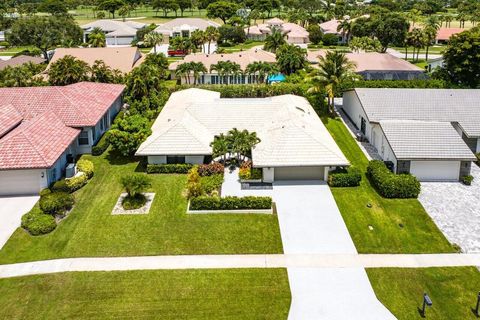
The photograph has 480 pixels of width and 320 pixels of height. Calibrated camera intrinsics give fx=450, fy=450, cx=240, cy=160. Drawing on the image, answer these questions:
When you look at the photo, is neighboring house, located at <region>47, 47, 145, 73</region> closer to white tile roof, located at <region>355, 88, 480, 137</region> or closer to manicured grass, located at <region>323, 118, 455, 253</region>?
white tile roof, located at <region>355, 88, 480, 137</region>

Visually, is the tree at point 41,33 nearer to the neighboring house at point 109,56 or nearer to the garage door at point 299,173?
the neighboring house at point 109,56

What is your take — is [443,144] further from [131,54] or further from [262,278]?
[131,54]

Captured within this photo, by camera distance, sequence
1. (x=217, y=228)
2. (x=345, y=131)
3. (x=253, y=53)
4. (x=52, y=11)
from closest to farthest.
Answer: (x=217, y=228)
(x=345, y=131)
(x=253, y=53)
(x=52, y=11)

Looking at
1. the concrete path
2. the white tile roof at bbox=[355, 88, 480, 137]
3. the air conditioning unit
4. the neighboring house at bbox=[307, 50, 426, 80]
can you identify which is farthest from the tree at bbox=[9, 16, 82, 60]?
the concrete path

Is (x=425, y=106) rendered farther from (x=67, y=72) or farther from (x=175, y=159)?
(x=67, y=72)

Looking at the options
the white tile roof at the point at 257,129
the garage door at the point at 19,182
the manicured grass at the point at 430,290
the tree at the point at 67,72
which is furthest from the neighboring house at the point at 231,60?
the manicured grass at the point at 430,290

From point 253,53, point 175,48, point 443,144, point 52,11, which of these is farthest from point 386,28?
point 52,11
